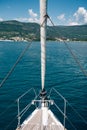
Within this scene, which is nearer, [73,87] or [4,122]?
[4,122]

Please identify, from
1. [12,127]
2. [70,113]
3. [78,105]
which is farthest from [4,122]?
[78,105]

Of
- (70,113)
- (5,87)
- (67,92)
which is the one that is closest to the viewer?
(70,113)

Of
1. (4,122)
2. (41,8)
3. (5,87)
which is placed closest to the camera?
(41,8)

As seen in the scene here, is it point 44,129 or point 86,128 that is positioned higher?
point 44,129

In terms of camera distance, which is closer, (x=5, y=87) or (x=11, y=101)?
(x=11, y=101)

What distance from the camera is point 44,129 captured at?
1788 cm

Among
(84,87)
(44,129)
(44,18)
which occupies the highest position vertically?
(44,18)

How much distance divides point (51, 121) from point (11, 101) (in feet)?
72.1

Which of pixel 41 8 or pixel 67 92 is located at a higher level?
pixel 41 8

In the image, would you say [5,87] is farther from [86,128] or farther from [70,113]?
[86,128]

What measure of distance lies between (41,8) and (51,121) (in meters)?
8.68

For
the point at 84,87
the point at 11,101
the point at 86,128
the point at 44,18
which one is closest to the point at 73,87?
the point at 84,87

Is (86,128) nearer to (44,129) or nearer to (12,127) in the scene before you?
(12,127)

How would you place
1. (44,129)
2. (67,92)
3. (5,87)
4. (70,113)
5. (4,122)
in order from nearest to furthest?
(44,129), (4,122), (70,113), (67,92), (5,87)
